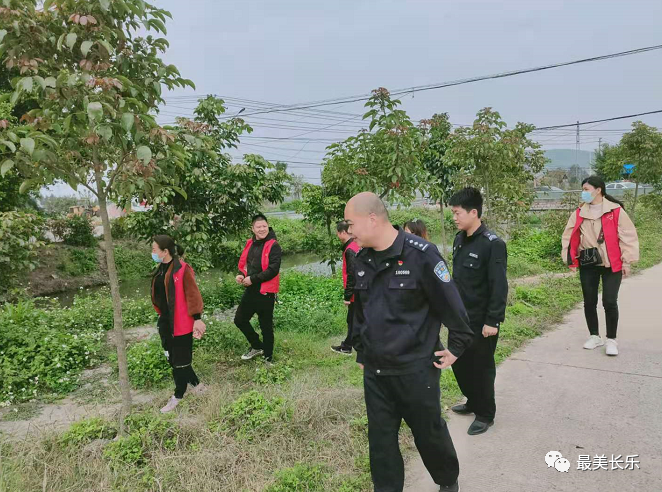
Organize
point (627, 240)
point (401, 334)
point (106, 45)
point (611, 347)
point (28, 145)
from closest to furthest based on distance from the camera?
1. point (401, 334)
2. point (28, 145)
3. point (106, 45)
4. point (627, 240)
5. point (611, 347)

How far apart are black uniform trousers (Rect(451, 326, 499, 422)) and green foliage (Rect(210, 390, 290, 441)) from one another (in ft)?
4.47

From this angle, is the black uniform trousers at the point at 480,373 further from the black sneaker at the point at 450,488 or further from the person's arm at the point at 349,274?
the person's arm at the point at 349,274

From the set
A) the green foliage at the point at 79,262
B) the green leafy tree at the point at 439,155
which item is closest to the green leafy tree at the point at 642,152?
the green leafy tree at the point at 439,155

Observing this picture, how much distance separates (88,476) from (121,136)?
2216mm

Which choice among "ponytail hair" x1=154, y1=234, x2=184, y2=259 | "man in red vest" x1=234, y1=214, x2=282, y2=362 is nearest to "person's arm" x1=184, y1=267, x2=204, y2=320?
"ponytail hair" x1=154, y1=234, x2=184, y2=259

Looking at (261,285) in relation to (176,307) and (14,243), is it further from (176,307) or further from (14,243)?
(14,243)

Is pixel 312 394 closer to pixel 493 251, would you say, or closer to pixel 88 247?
pixel 493 251

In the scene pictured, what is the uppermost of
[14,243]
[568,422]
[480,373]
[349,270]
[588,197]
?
[588,197]

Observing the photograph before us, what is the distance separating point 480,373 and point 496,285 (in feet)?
2.20

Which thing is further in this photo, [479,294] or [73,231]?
[73,231]

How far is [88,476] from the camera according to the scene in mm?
3127

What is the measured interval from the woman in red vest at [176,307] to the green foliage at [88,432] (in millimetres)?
615

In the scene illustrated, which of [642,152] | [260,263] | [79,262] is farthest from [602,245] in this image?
[79,262]

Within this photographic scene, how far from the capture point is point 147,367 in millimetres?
5211
